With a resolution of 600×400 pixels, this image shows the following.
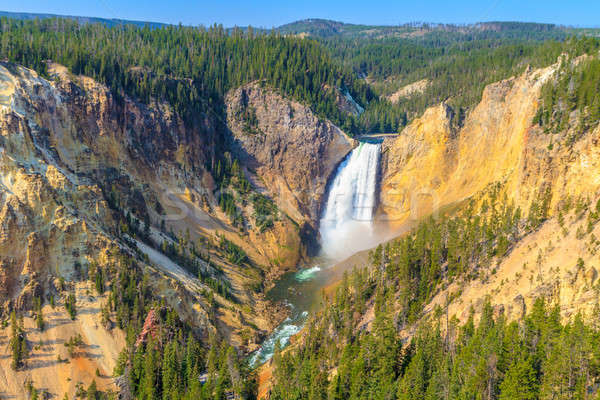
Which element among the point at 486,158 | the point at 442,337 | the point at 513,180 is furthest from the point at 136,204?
the point at 486,158

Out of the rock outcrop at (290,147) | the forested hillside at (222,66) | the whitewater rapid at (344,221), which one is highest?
the forested hillside at (222,66)

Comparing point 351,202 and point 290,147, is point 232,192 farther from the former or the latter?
point 351,202

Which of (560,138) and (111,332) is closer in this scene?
(111,332)

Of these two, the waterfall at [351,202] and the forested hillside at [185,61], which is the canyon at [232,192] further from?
the forested hillside at [185,61]

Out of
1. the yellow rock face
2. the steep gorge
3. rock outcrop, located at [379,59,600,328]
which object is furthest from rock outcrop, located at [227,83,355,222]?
the yellow rock face

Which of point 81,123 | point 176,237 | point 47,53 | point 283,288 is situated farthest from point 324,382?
point 47,53

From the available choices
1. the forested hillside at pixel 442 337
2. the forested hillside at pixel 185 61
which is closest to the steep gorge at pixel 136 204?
the forested hillside at pixel 185 61

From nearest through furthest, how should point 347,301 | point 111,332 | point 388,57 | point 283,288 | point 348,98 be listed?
point 111,332
point 347,301
point 283,288
point 348,98
point 388,57

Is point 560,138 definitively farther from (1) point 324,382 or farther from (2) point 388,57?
(2) point 388,57
